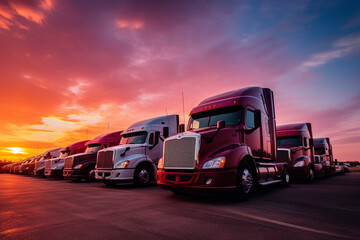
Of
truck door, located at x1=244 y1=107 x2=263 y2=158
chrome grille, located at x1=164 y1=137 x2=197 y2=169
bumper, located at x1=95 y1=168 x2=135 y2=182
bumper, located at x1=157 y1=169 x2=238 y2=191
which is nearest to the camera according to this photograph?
bumper, located at x1=157 y1=169 x2=238 y2=191

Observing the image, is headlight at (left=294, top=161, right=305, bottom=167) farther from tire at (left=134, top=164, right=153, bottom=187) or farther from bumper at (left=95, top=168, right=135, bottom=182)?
bumper at (left=95, top=168, right=135, bottom=182)

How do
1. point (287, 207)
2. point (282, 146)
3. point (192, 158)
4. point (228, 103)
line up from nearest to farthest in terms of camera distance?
point (287, 207)
point (192, 158)
point (228, 103)
point (282, 146)

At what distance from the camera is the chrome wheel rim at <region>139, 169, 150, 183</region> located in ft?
32.2

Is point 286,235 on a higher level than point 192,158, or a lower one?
lower

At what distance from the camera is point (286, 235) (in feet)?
10.1

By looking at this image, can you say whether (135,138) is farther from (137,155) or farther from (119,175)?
(119,175)

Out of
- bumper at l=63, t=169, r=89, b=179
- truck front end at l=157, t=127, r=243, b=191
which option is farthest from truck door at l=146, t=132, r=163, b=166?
bumper at l=63, t=169, r=89, b=179

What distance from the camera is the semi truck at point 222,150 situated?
17.9 ft

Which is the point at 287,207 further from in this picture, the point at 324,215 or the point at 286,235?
the point at 286,235

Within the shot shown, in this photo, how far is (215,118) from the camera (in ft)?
23.2

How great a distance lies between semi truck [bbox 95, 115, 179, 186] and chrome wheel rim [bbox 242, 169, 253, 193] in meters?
3.71

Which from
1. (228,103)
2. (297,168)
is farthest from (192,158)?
(297,168)

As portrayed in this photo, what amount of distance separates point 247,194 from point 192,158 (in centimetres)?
176

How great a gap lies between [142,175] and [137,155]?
2.93 feet
